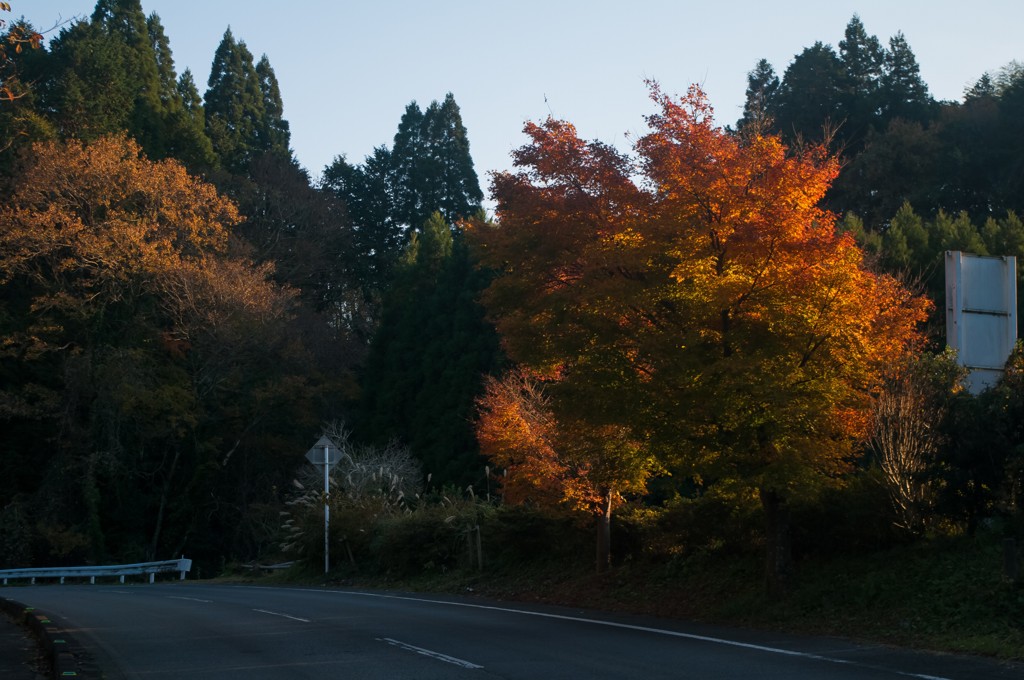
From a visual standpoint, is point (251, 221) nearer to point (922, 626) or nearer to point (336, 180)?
point (336, 180)

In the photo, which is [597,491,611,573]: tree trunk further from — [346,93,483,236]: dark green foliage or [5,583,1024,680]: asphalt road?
[346,93,483,236]: dark green foliage

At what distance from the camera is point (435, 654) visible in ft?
40.7

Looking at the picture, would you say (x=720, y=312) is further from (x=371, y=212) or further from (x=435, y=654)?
(x=371, y=212)

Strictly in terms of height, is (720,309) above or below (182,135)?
below

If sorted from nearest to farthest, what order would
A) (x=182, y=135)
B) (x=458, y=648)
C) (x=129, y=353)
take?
(x=458, y=648) < (x=129, y=353) < (x=182, y=135)

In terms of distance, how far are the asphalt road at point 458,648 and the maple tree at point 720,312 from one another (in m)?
2.84

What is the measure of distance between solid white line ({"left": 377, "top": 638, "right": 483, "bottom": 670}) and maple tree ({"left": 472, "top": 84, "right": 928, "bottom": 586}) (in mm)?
4645

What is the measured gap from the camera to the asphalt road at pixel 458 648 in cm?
1084

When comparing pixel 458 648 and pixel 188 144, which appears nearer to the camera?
pixel 458 648

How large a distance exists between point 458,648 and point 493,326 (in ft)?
110

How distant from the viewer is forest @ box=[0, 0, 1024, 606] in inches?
608

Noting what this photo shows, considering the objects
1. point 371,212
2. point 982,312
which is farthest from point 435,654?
point 371,212

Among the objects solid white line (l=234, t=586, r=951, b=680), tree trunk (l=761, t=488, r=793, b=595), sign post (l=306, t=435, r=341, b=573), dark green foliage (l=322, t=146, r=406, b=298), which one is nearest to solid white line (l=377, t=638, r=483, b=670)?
solid white line (l=234, t=586, r=951, b=680)

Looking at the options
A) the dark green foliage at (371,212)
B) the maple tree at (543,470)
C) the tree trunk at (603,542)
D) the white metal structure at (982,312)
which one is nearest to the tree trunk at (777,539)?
the maple tree at (543,470)
